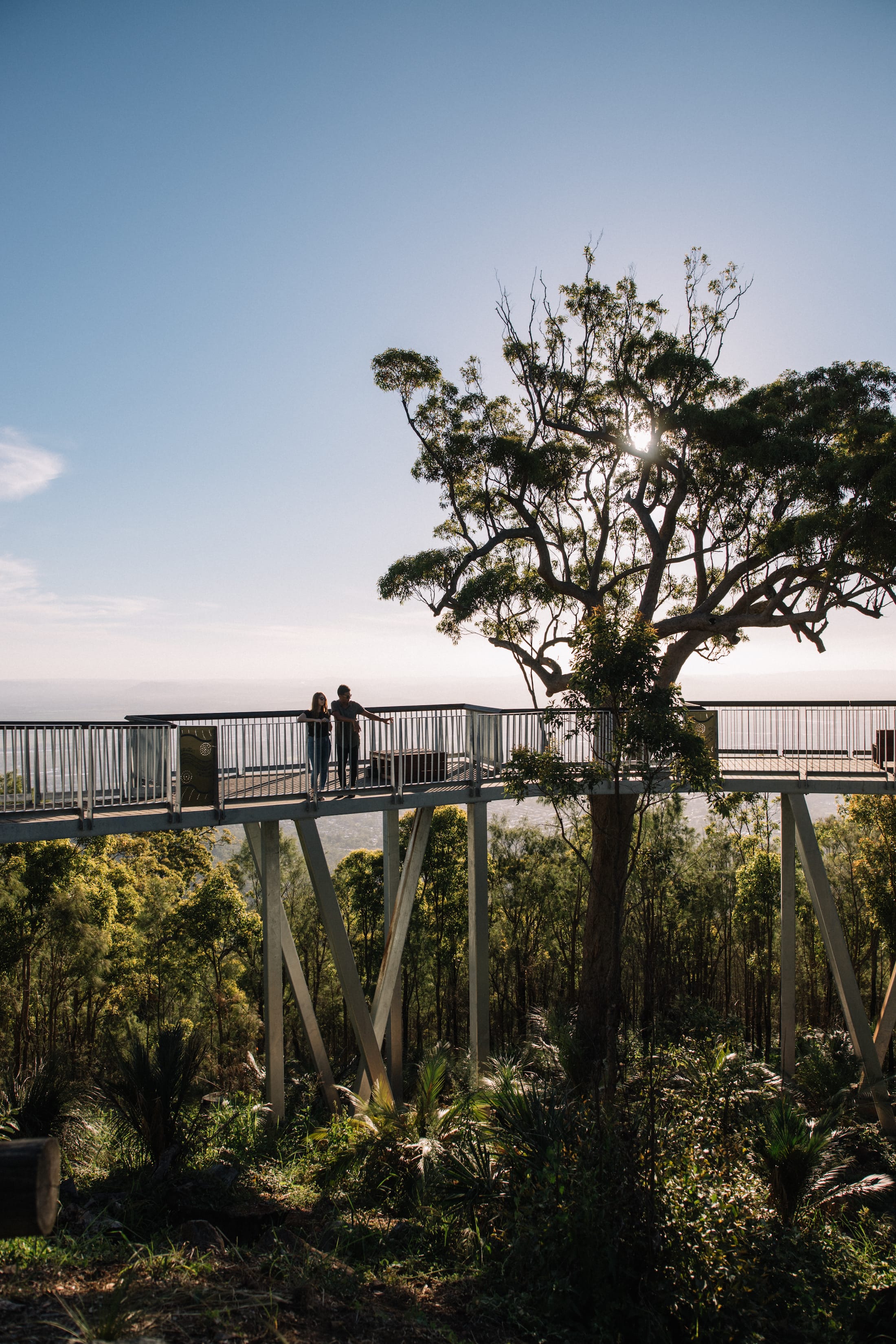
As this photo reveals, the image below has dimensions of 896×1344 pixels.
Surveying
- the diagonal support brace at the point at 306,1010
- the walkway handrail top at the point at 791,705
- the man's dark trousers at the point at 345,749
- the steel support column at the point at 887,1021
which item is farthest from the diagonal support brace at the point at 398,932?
the steel support column at the point at 887,1021

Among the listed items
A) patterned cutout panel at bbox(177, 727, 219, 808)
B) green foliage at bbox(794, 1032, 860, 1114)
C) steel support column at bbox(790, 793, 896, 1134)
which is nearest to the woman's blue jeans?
patterned cutout panel at bbox(177, 727, 219, 808)

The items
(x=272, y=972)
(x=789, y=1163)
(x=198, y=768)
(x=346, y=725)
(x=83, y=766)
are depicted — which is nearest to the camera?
(x=83, y=766)

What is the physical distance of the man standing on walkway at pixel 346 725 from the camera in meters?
11.0

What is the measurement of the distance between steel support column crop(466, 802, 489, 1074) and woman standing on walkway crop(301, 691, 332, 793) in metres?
3.05

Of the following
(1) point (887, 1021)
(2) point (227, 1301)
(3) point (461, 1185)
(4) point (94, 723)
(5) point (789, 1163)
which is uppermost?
(4) point (94, 723)

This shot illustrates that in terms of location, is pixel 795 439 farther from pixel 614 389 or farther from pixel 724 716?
pixel 724 716

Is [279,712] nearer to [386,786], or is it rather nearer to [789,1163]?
[386,786]

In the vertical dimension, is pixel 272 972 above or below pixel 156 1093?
above

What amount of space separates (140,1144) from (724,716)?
38.1 feet

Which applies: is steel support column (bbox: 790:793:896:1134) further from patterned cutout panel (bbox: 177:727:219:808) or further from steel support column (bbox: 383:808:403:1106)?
patterned cutout panel (bbox: 177:727:219:808)

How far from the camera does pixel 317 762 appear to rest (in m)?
10.4

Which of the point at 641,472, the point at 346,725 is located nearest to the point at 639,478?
the point at 641,472

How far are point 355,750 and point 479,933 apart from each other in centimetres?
420

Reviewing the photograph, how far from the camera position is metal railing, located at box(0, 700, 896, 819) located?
8242mm
